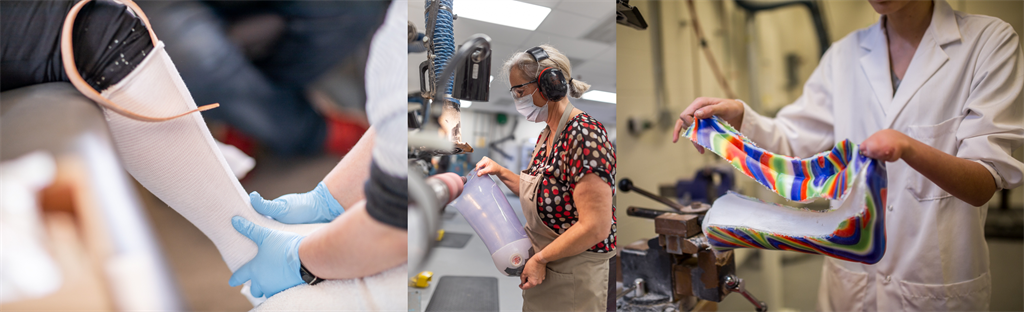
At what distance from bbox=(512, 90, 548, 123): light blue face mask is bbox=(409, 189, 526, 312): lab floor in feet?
0.70

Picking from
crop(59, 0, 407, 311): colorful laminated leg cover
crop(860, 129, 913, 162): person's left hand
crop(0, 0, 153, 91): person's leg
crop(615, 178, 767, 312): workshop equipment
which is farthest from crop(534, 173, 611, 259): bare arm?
crop(0, 0, 153, 91): person's leg

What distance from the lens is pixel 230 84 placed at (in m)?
1.44

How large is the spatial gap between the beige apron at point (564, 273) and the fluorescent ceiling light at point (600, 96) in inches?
2.5

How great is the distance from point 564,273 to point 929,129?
107cm

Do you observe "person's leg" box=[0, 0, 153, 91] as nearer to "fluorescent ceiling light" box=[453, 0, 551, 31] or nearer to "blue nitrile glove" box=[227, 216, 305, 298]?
"blue nitrile glove" box=[227, 216, 305, 298]

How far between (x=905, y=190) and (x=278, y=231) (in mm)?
2003

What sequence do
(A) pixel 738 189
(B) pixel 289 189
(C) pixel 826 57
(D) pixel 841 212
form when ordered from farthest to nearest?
1. (A) pixel 738 189
2. (B) pixel 289 189
3. (C) pixel 826 57
4. (D) pixel 841 212

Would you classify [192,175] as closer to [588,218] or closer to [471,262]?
[471,262]

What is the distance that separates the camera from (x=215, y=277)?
4.74 feet

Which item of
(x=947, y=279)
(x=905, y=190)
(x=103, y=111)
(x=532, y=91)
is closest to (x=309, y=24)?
(x=103, y=111)

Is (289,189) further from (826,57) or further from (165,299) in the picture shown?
(826,57)

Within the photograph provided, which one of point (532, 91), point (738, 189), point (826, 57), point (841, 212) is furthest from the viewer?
point (738, 189)

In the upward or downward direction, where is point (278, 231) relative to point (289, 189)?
downward

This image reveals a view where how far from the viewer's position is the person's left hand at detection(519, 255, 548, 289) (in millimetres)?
1100
